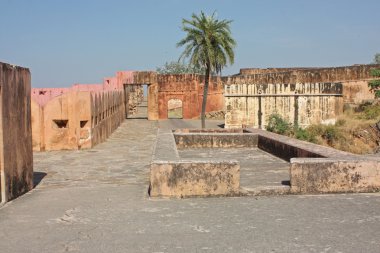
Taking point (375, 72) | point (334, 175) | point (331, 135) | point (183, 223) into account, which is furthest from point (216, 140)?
point (375, 72)

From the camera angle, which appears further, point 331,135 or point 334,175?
point 331,135

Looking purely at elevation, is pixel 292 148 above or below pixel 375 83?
below

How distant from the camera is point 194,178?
5.79m

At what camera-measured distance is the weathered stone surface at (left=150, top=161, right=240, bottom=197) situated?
5.77 metres

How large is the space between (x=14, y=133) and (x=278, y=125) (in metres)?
16.0

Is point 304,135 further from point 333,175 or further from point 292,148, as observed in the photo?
point 333,175

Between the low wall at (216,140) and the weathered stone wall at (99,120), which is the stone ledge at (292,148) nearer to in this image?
the low wall at (216,140)

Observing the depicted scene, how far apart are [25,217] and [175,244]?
7.03 ft

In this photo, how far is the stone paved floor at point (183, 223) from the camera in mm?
3986

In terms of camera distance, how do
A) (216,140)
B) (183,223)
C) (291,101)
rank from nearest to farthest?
(183,223), (216,140), (291,101)

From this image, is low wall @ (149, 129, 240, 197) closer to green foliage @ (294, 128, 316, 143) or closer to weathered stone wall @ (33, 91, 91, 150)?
weathered stone wall @ (33, 91, 91, 150)

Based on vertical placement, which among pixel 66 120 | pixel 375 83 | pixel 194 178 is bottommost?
pixel 194 178

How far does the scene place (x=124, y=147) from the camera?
46.5 ft

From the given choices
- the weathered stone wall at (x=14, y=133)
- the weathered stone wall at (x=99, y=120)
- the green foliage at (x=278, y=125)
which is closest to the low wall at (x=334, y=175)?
the weathered stone wall at (x=14, y=133)
